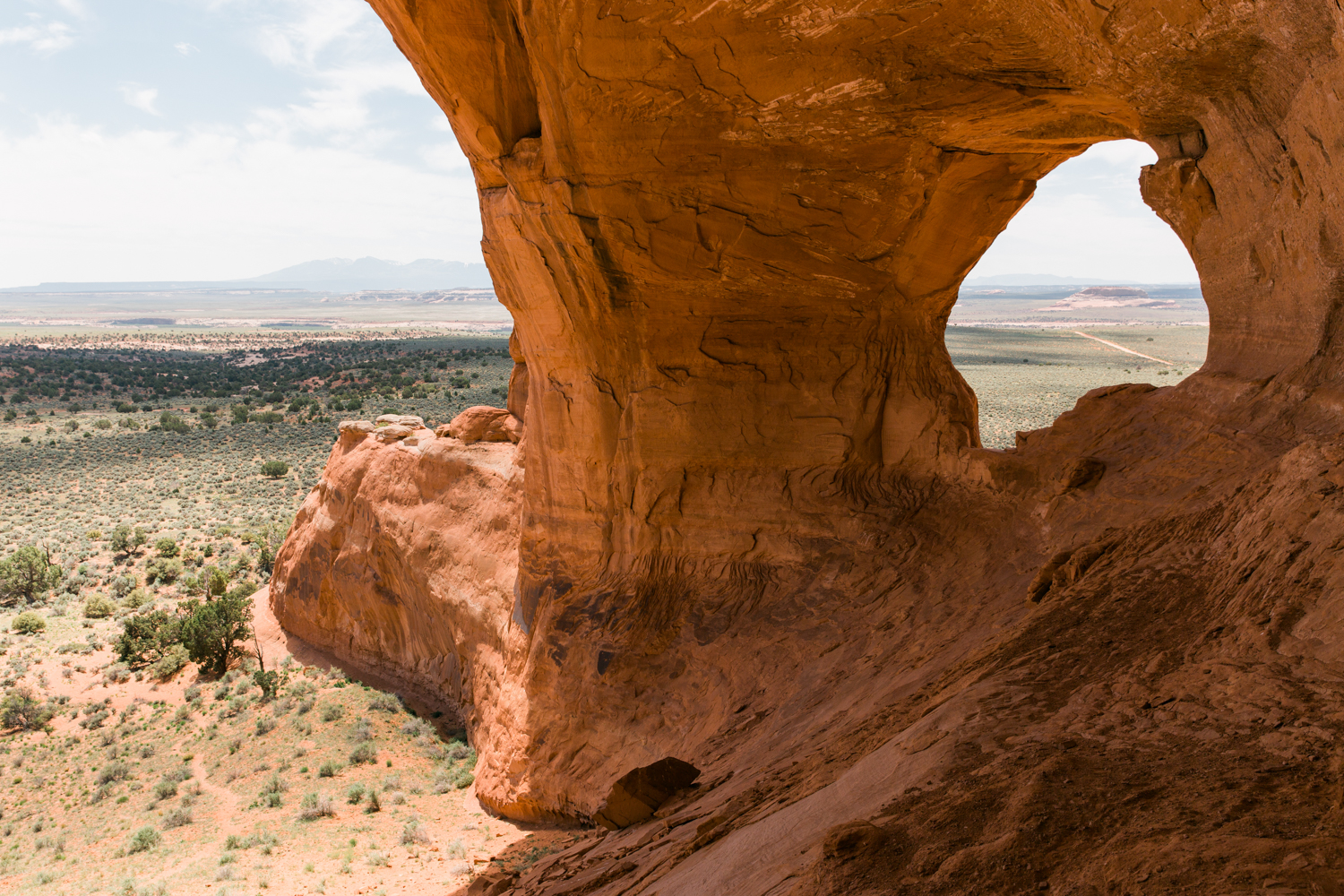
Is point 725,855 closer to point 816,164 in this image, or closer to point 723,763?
point 723,763

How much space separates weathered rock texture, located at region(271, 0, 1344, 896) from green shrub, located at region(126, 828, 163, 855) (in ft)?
13.5

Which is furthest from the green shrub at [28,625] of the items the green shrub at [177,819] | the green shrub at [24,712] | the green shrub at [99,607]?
the green shrub at [177,819]

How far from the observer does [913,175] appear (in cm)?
856

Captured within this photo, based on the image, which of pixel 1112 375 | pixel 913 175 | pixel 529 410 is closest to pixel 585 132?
pixel 913 175

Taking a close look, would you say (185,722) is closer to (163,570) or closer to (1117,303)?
(163,570)

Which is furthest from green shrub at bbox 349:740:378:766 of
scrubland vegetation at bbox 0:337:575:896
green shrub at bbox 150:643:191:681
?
green shrub at bbox 150:643:191:681

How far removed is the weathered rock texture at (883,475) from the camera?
3562 millimetres

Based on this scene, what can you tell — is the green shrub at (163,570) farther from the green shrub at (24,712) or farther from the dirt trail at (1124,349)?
the dirt trail at (1124,349)

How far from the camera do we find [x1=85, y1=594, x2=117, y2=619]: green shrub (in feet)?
62.6

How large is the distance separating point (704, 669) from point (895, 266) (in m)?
4.99

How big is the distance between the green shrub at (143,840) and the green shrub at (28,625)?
33.8ft

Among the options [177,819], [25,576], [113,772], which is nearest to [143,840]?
[177,819]

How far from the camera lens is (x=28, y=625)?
18266mm

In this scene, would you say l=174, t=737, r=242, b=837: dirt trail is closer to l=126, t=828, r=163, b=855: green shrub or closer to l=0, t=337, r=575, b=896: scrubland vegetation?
l=0, t=337, r=575, b=896: scrubland vegetation
